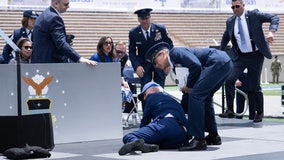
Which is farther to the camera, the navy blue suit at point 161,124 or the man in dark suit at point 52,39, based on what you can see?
the man in dark suit at point 52,39

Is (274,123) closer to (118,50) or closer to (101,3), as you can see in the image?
(118,50)

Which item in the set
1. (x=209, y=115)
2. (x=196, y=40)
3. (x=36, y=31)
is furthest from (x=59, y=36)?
(x=196, y=40)

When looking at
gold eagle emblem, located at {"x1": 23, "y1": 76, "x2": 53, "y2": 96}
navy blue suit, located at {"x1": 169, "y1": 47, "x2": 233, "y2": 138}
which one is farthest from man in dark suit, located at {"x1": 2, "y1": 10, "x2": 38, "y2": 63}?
navy blue suit, located at {"x1": 169, "y1": 47, "x2": 233, "y2": 138}

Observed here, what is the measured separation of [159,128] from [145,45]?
3541mm

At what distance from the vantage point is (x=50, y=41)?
10.1 m

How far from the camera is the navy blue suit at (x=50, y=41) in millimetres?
9953

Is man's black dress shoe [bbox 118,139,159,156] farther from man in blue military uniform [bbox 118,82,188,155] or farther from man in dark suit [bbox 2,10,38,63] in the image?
man in dark suit [bbox 2,10,38,63]

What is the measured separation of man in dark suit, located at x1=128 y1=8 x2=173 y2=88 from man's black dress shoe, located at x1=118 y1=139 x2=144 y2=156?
3.50 meters

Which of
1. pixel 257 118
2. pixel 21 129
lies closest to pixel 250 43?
pixel 257 118

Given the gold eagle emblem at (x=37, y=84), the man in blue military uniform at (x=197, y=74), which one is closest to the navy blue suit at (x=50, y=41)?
the gold eagle emblem at (x=37, y=84)

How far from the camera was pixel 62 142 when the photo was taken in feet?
32.9

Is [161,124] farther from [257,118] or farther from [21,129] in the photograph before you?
[257,118]

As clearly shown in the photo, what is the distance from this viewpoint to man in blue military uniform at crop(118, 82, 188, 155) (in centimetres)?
885

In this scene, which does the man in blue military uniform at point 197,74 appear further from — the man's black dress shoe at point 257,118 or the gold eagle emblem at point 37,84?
the man's black dress shoe at point 257,118
